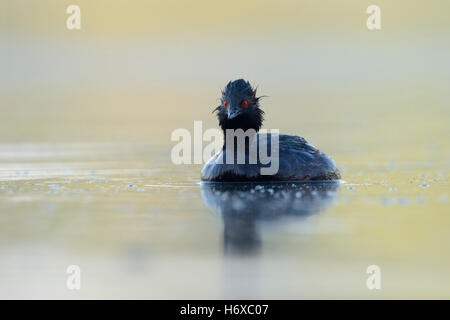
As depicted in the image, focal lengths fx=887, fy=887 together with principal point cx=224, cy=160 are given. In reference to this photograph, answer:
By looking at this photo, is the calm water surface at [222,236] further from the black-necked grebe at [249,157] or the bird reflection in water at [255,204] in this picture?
the black-necked grebe at [249,157]

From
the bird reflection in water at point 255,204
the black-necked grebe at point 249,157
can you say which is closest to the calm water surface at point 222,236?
the bird reflection in water at point 255,204

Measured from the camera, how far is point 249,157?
485 inches

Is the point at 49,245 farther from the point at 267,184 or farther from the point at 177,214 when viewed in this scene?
the point at 267,184

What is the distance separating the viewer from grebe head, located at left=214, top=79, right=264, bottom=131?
12367 millimetres

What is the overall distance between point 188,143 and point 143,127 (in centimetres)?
538

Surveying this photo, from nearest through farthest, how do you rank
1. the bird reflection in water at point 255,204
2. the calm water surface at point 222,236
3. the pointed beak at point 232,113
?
the calm water surface at point 222,236
the bird reflection in water at point 255,204
the pointed beak at point 232,113

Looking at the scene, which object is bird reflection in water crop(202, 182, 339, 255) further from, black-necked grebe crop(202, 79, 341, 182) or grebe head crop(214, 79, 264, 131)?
grebe head crop(214, 79, 264, 131)

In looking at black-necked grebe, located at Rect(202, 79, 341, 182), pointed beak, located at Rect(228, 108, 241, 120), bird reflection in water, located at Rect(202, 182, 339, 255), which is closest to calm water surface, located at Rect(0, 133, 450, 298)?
bird reflection in water, located at Rect(202, 182, 339, 255)

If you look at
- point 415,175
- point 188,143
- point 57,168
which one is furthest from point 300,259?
point 188,143

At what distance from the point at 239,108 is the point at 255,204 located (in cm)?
242

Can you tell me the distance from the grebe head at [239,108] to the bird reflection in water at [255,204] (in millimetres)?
917

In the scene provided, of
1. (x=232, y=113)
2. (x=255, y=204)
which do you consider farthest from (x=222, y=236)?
(x=232, y=113)

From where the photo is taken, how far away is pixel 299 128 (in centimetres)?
2294

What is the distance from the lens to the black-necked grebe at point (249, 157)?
12.1 metres
